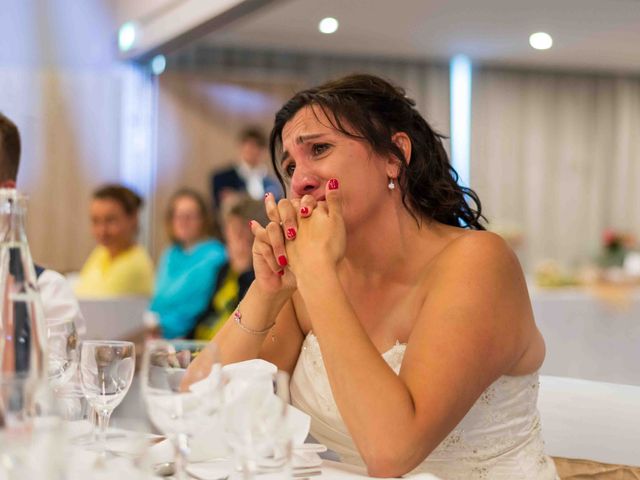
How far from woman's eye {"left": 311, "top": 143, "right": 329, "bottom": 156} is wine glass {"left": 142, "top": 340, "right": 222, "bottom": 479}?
851mm

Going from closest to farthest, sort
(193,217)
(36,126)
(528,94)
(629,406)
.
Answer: (629,406), (193,217), (528,94), (36,126)

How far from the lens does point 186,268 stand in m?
5.75

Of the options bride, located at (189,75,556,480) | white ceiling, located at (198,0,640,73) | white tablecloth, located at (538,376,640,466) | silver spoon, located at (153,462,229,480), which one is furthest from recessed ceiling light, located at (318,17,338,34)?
silver spoon, located at (153,462,229,480)

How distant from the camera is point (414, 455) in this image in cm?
155

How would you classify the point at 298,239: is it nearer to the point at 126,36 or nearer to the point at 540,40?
the point at 540,40

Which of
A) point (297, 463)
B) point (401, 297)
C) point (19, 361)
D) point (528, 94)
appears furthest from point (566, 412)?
point (528, 94)

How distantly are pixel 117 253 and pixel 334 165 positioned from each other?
4.00 metres

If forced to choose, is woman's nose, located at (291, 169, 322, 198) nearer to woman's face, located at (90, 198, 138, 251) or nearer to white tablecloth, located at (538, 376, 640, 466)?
white tablecloth, located at (538, 376, 640, 466)

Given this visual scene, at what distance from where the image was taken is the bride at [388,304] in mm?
1625

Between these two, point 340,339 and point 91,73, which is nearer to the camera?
point 340,339

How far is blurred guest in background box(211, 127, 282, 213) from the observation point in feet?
28.3

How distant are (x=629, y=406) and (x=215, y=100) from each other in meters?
7.74

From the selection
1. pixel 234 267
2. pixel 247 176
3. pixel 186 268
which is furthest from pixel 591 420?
pixel 247 176

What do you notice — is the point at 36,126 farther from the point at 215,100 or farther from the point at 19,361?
the point at 19,361
